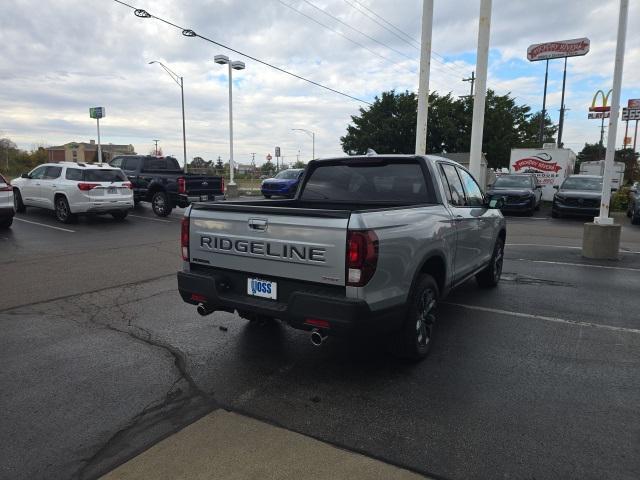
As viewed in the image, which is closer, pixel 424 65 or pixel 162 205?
pixel 424 65

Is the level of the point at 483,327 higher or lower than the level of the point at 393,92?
lower

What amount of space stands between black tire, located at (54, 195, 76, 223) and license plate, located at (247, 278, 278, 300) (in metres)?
11.6

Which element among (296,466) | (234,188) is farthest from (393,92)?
(296,466)

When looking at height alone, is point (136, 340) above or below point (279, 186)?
below

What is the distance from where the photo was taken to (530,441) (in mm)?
3055

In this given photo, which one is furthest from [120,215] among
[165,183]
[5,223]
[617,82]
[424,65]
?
[617,82]

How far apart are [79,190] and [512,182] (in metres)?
17.3

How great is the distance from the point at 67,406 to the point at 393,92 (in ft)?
142

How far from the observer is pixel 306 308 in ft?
11.8

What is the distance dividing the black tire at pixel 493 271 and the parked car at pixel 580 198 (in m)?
12.9

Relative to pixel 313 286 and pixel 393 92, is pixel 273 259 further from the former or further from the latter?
pixel 393 92

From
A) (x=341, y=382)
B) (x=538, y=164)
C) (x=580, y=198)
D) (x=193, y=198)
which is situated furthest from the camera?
(x=538, y=164)

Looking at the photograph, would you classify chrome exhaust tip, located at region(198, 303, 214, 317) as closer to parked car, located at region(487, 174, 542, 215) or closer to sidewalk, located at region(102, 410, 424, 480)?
sidewalk, located at region(102, 410, 424, 480)

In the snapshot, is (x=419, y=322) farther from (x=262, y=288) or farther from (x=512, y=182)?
(x=512, y=182)
